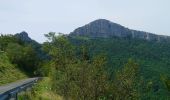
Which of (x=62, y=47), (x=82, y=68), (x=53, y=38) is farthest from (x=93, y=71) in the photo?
(x=53, y=38)

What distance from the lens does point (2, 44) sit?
8031cm

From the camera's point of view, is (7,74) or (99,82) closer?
(99,82)

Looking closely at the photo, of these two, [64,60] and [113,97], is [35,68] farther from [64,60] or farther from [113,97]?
[113,97]

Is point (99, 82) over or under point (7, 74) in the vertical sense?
over

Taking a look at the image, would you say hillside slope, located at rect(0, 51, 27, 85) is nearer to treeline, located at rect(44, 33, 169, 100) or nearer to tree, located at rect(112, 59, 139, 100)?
treeline, located at rect(44, 33, 169, 100)

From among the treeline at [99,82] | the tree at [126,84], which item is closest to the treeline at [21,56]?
the treeline at [99,82]

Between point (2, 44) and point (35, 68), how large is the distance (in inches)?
300

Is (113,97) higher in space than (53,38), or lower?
lower

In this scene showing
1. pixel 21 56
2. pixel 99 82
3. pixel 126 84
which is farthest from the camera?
pixel 21 56

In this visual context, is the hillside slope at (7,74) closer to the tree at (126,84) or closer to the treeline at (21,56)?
the treeline at (21,56)

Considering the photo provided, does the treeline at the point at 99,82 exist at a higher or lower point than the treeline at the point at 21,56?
higher

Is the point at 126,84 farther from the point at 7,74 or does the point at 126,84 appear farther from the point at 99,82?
the point at 7,74

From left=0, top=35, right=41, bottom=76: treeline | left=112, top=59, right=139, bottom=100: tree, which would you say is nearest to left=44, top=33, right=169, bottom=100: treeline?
left=112, top=59, right=139, bottom=100: tree

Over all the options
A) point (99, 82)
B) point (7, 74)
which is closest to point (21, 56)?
point (7, 74)
